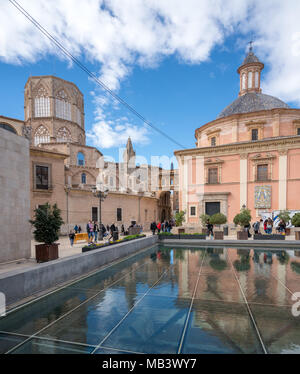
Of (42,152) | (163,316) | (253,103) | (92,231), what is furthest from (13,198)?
(253,103)

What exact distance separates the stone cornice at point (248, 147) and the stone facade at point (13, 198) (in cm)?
2060

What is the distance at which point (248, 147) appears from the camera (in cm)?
2375

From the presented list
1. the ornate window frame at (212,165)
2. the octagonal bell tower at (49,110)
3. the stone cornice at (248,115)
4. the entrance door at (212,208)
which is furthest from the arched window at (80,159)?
the entrance door at (212,208)

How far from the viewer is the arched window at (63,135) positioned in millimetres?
38781

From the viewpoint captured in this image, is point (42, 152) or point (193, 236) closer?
point (193, 236)

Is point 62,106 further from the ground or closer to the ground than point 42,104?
further from the ground

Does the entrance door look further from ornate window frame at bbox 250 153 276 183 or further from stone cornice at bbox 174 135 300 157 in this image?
stone cornice at bbox 174 135 300 157

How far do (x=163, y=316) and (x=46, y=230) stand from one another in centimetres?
600

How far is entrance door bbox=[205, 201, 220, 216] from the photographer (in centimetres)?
2492

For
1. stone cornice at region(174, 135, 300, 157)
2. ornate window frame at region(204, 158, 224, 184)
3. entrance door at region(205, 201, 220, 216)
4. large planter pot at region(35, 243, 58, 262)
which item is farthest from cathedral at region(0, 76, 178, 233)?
large planter pot at region(35, 243, 58, 262)

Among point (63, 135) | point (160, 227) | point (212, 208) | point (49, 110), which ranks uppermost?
point (49, 110)

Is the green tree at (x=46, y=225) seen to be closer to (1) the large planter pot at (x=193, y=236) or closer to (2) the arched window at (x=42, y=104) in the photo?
(1) the large planter pot at (x=193, y=236)

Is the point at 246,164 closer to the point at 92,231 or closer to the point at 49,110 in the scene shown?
the point at 92,231

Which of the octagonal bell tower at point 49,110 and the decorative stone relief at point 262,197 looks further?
the octagonal bell tower at point 49,110
